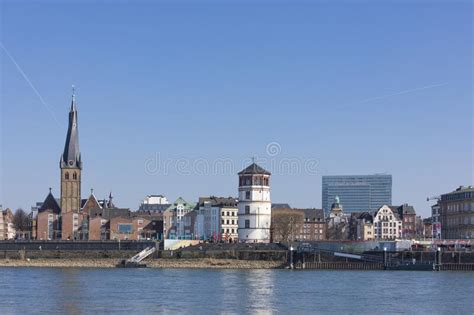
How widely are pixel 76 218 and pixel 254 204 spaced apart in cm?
5730

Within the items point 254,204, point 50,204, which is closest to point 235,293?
point 254,204

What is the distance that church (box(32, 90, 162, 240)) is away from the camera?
184m

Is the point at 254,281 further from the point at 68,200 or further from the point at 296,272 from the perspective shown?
the point at 68,200

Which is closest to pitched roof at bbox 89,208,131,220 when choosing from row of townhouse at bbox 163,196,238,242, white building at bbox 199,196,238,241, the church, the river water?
the church

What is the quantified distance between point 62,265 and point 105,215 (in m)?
58.6

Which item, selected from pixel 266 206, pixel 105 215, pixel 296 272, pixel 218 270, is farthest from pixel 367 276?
pixel 105 215

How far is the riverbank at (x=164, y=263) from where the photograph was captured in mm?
123062

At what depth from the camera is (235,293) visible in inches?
2982

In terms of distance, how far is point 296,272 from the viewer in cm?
11025

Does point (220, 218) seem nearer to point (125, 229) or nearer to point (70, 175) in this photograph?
point (125, 229)

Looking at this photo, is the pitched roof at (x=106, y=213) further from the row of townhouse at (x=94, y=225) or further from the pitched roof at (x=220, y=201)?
the pitched roof at (x=220, y=201)

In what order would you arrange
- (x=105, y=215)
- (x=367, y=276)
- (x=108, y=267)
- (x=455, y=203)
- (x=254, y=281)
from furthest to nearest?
(x=105, y=215)
(x=455, y=203)
(x=108, y=267)
(x=367, y=276)
(x=254, y=281)

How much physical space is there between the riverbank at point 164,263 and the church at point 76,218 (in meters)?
48.6

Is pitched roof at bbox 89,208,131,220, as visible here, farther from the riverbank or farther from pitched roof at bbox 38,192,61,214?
the riverbank
